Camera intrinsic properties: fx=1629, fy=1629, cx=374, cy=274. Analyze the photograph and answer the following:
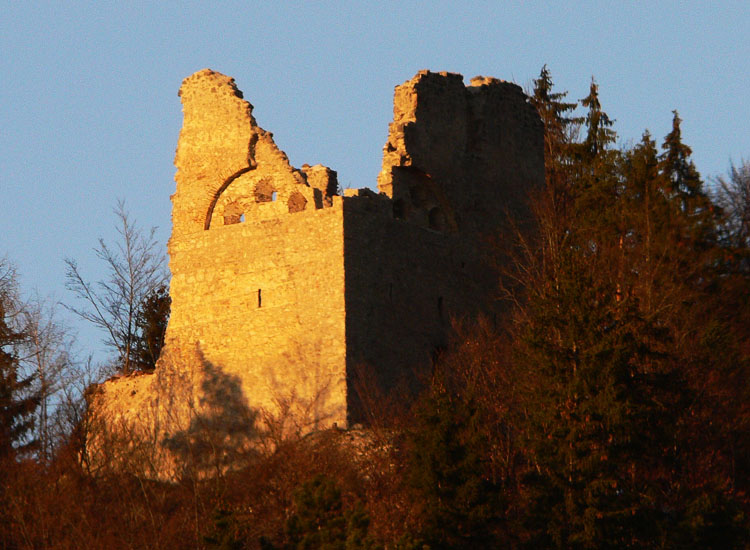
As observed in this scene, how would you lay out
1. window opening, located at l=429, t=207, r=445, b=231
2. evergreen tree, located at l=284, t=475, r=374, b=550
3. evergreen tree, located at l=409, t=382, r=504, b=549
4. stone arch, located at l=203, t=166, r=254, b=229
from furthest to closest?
1. window opening, located at l=429, t=207, r=445, b=231
2. stone arch, located at l=203, t=166, r=254, b=229
3. evergreen tree, located at l=409, t=382, r=504, b=549
4. evergreen tree, located at l=284, t=475, r=374, b=550

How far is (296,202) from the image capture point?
28.3 m

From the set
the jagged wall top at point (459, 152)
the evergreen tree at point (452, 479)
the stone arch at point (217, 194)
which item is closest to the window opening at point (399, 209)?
the jagged wall top at point (459, 152)

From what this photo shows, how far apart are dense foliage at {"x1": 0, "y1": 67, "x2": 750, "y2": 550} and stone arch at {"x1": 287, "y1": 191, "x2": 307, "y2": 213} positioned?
364 cm

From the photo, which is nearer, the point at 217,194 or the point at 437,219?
the point at 217,194

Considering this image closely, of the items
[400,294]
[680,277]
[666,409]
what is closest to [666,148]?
[680,277]

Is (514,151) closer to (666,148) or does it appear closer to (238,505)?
(666,148)

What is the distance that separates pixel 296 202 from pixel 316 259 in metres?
1.42

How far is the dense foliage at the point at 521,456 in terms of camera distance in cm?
2261

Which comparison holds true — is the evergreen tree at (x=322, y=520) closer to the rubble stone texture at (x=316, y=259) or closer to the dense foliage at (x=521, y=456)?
the dense foliage at (x=521, y=456)

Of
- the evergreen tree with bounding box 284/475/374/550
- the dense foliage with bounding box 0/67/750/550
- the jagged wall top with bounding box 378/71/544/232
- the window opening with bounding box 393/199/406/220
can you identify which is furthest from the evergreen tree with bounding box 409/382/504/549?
the jagged wall top with bounding box 378/71/544/232

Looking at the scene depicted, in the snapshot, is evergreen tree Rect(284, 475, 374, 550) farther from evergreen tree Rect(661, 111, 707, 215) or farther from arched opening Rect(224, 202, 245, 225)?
evergreen tree Rect(661, 111, 707, 215)

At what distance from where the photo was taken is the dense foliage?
74.2 feet

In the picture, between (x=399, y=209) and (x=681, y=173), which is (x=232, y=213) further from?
(x=681, y=173)

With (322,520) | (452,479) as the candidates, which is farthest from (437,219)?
(322,520)
